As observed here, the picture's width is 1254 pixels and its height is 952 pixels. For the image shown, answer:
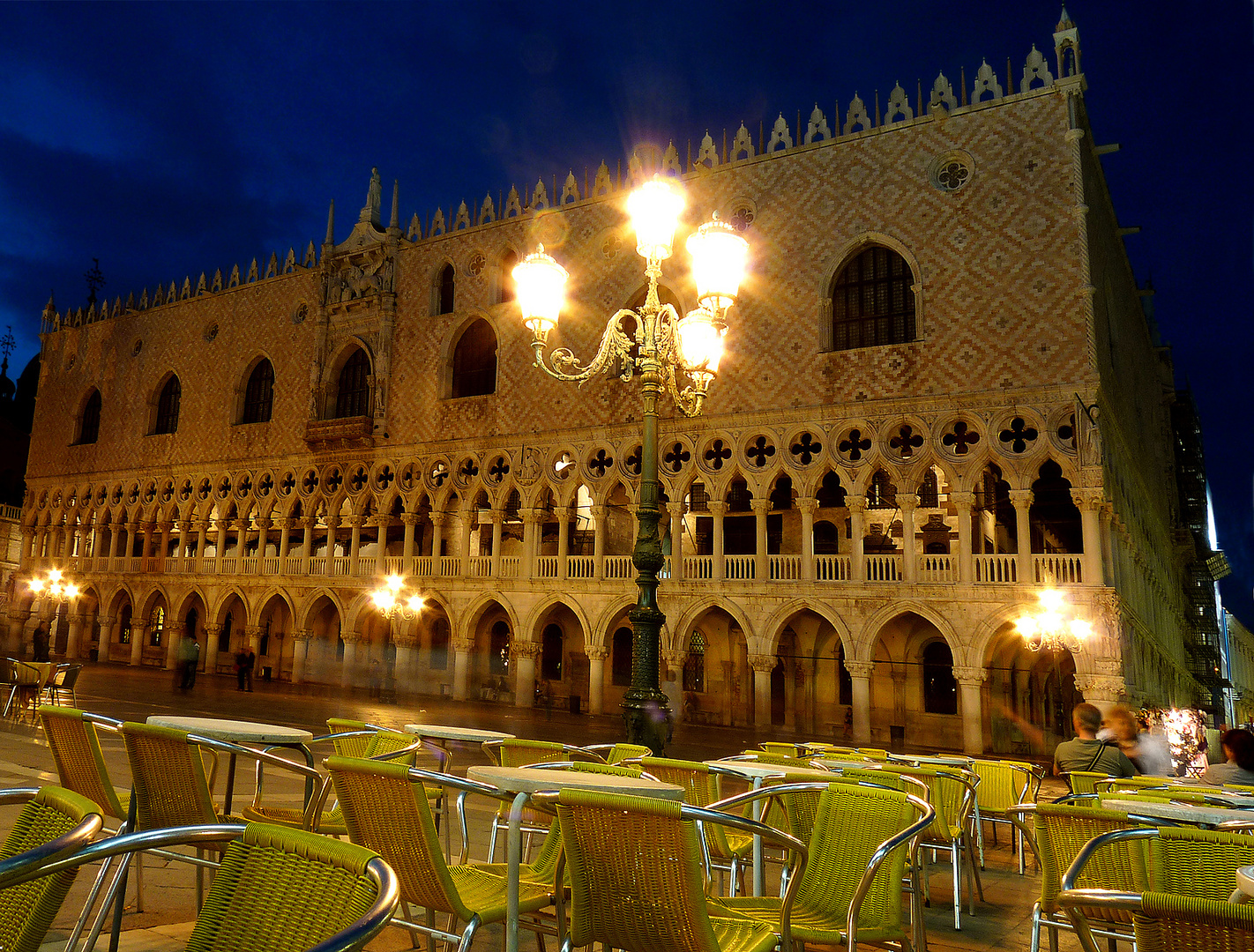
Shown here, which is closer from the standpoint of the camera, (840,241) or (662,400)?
(840,241)

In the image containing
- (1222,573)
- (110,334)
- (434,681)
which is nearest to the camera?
(434,681)

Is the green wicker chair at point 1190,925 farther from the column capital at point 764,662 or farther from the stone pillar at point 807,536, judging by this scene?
the column capital at point 764,662

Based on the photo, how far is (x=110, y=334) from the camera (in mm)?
30875

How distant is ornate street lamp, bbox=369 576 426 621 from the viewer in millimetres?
22312

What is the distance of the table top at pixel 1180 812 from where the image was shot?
132 inches

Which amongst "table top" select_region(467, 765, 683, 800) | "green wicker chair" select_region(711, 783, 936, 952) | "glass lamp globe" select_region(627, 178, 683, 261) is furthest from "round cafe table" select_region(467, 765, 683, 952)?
"glass lamp globe" select_region(627, 178, 683, 261)

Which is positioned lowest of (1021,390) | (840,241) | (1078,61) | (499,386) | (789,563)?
(789,563)

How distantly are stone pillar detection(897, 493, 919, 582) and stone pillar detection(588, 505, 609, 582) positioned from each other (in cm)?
638

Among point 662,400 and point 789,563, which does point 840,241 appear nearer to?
point 662,400

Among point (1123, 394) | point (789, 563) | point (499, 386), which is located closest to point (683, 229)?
point (499, 386)

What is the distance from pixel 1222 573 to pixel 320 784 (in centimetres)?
4952

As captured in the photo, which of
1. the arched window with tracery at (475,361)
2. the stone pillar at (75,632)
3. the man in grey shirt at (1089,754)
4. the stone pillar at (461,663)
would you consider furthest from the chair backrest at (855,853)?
the stone pillar at (75,632)

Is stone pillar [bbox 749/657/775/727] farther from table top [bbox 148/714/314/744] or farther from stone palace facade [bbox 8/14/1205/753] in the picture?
table top [bbox 148/714/314/744]

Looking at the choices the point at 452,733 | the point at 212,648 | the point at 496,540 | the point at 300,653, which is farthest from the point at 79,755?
the point at 212,648
